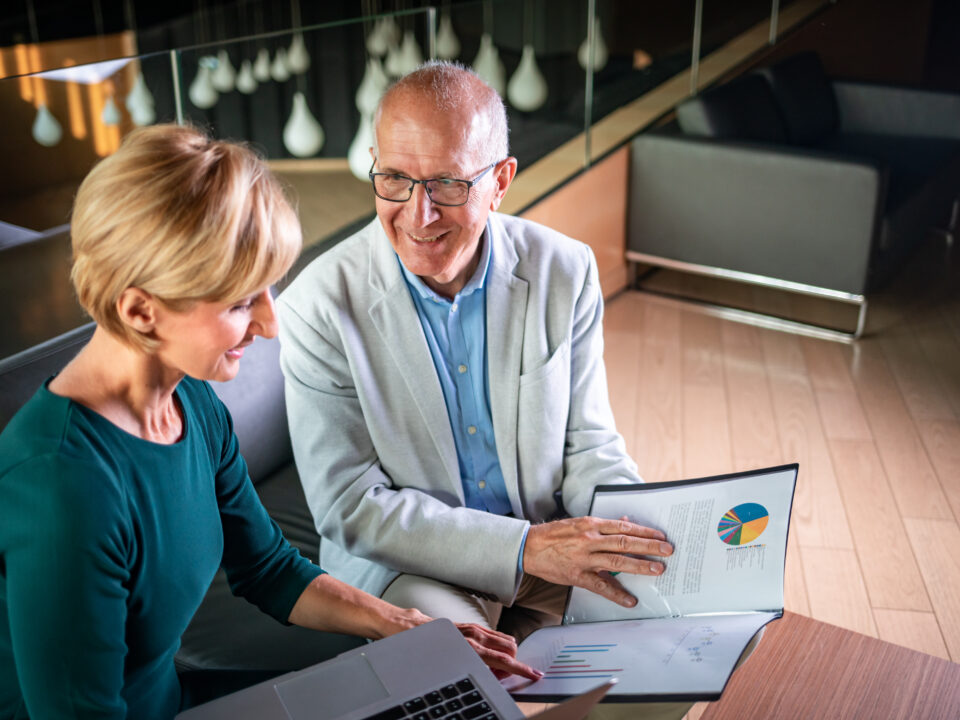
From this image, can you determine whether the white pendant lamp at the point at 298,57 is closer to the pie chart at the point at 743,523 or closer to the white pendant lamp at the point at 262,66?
the white pendant lamp at the point at 262,66

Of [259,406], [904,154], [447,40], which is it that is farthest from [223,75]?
[904,154]

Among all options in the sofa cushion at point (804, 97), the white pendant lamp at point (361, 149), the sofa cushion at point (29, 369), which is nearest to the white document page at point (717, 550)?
the sofa cushion at point (29, 369)

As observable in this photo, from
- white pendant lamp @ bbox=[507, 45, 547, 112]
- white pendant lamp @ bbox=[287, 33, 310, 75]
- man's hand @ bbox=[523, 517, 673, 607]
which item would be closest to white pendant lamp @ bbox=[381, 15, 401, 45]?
white pendant lamp @ bbox=[287, 33, 310, 75]

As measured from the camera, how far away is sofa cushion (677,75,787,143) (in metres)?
3.61

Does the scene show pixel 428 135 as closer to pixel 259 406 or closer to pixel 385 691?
pixel 259 406

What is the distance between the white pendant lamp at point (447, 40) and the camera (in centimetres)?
301

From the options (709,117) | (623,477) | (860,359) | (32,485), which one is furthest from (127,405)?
(709,117)

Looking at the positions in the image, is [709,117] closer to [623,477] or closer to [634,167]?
[634,167]

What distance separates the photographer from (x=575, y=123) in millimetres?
3635

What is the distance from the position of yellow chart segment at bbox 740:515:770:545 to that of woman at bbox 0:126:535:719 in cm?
65

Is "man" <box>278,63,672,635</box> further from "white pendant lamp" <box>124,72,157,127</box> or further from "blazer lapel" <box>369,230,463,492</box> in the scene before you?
"white pendant lamp" <box>124,72,157,127</box>

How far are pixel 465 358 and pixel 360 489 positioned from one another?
0.27 metres

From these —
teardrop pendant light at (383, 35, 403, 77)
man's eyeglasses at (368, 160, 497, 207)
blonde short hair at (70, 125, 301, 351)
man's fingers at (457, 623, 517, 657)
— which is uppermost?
blonde short hair at (70, 125, 301, 351)

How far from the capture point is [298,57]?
2875 mm
